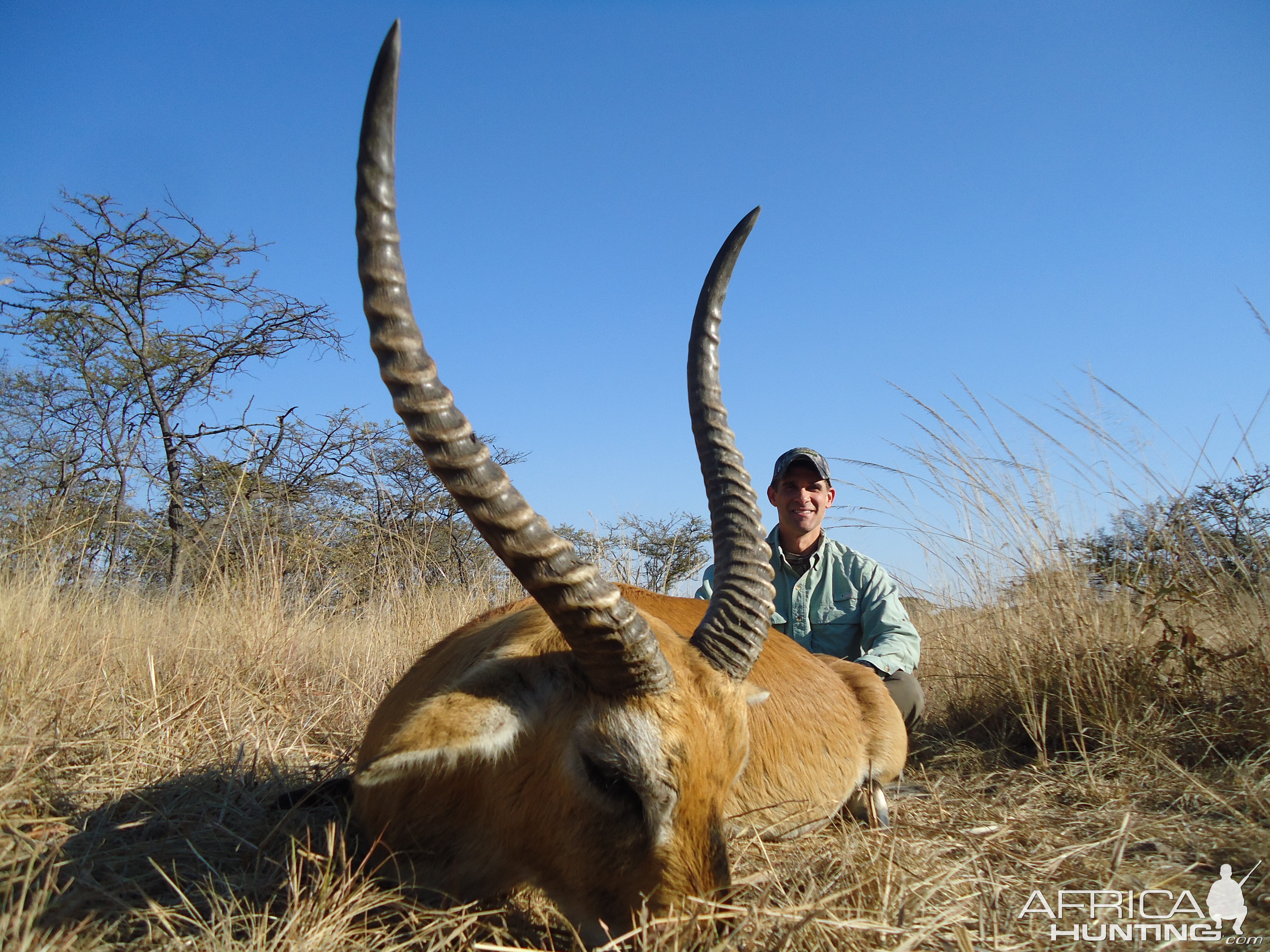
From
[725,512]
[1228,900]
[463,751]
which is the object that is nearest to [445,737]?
[463,751]

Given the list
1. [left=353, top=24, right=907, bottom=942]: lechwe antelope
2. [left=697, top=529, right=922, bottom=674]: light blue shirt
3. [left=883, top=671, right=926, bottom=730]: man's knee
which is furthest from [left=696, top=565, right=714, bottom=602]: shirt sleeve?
[left=353, top=24, right=907, bottom=942]: lechwe antelope

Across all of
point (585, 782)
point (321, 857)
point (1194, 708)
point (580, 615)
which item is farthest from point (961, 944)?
point (1194, 708)

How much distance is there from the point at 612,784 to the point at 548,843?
0.27 metres

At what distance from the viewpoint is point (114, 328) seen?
38.3ft

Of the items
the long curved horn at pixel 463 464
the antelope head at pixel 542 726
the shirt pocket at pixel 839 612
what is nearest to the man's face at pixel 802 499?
the shirt pocket at pixel 839 612

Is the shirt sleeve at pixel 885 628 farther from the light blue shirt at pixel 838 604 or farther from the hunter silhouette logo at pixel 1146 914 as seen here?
the hunter silhouette logo at pixel 1146 914

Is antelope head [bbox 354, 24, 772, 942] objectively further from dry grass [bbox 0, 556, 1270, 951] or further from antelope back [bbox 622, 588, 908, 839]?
antelope back [bbox 622, 588, 908, 839]

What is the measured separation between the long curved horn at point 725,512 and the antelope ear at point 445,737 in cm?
73

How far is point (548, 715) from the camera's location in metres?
2.25

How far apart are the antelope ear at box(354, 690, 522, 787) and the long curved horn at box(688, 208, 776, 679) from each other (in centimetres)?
73

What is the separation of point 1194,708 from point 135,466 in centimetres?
1124

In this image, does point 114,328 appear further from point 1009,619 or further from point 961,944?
point 961,944

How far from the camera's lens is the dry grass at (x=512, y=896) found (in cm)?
212

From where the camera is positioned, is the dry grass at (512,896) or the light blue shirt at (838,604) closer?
the dry grass at (512,896)
